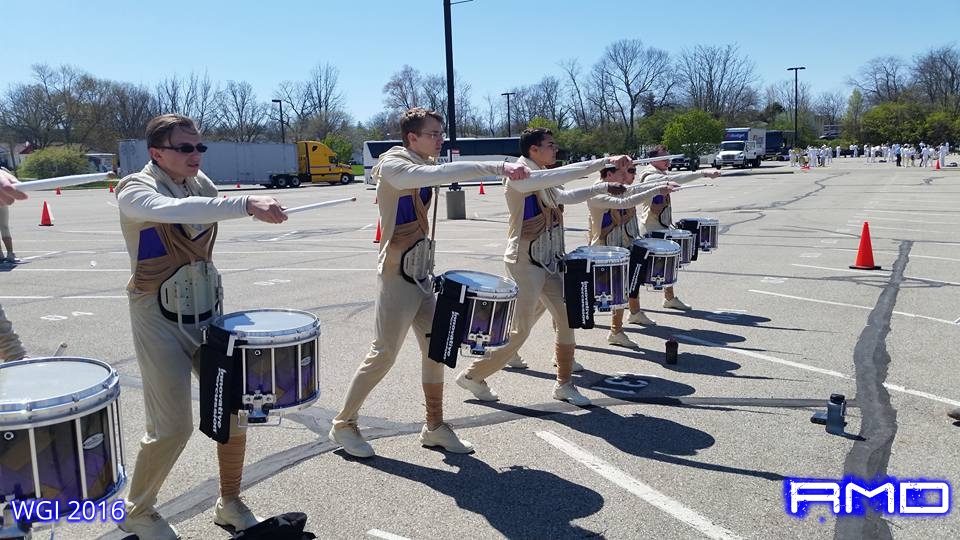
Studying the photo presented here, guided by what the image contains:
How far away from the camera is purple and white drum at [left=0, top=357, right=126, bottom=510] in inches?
115

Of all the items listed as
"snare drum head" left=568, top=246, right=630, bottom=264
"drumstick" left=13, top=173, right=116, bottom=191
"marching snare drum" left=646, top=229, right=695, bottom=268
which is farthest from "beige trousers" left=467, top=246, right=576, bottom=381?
"marching snare drum" left=646, top=229, right=695, bottom=268

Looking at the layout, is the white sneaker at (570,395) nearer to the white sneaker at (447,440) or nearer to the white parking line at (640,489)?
the white parking line at (640,489)

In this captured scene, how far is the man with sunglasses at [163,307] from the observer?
3711 mm

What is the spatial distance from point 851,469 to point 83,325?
7.90 meters

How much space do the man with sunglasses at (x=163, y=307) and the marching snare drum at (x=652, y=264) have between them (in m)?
4.79

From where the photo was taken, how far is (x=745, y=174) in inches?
2029

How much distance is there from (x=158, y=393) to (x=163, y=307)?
0.40 meters

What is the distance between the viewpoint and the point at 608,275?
6141 mm

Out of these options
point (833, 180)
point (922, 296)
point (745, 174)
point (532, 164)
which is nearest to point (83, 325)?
point (532, 164)

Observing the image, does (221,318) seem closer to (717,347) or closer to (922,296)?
(717,347)

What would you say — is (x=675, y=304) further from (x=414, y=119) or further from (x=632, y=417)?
(x=414, y=119)

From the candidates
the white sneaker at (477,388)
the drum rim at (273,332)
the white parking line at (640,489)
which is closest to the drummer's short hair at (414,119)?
the drum rim at (273,332)

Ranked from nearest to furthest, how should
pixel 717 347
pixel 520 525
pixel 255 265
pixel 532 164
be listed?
pixel 520 525 → pixel 532 164 → pixel 717 347 → pixel 255 265

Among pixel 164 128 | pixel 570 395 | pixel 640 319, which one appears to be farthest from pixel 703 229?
pixel 164 128
